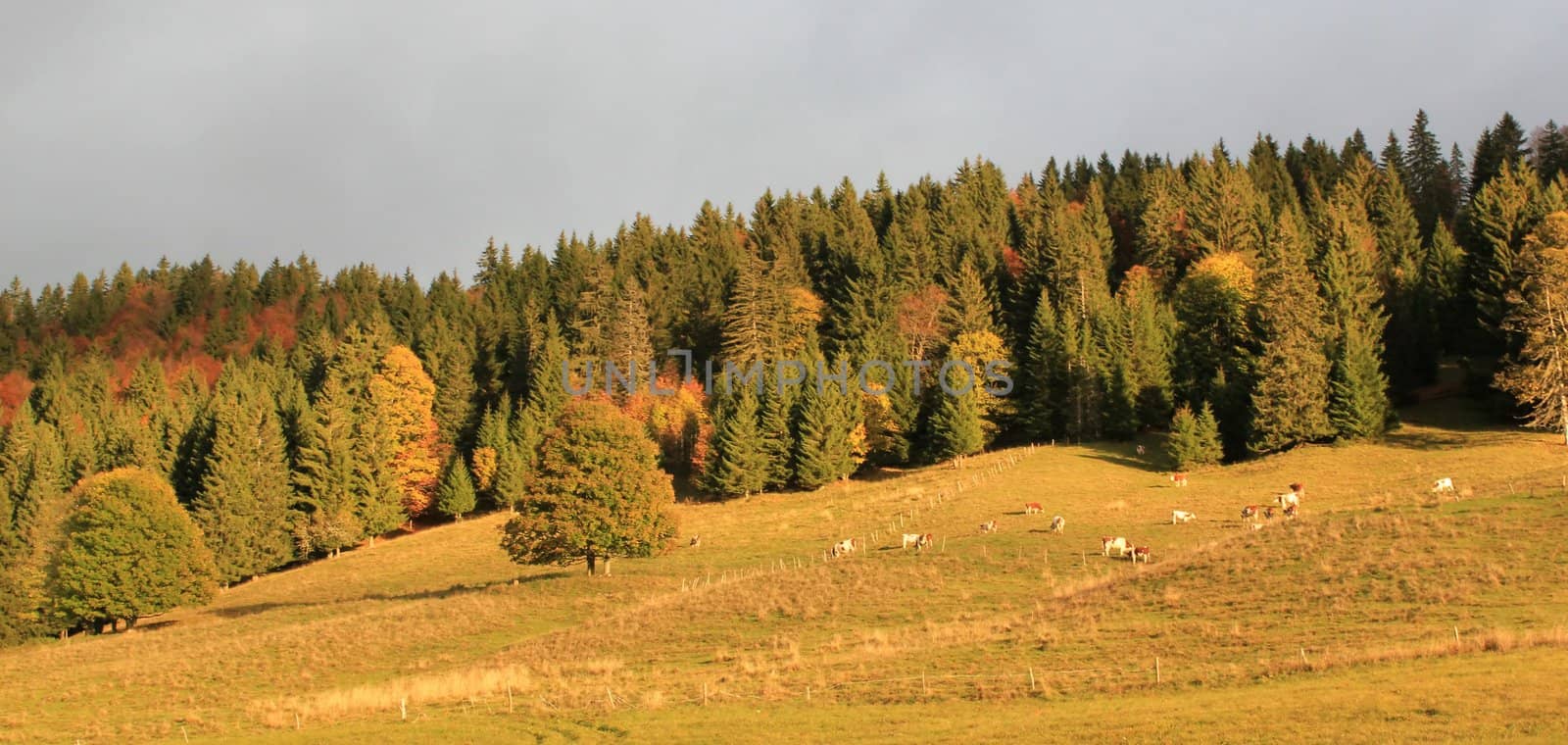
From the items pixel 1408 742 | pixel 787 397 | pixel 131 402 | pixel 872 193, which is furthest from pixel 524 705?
pixel 872 193

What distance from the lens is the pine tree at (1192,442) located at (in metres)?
72.2

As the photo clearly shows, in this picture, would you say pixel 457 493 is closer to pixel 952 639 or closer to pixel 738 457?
pixel 738 457

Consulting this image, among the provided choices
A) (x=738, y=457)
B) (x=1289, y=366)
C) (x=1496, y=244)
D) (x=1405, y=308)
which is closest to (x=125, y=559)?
(x=738, y=457)

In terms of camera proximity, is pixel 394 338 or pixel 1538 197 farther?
pixel 394 338

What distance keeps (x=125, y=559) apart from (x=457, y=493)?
29.2 m

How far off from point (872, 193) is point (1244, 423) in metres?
87.0

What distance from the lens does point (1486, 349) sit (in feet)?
262

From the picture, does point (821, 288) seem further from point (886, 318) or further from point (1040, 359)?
point (1040, 359)

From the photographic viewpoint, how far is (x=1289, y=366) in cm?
7219

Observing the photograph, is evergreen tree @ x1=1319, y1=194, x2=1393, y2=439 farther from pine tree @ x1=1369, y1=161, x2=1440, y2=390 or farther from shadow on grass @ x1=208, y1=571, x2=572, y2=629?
shadow on grass @ x1=208, y1=571, x2=572, y2=629

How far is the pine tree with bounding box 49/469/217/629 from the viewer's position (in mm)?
58781

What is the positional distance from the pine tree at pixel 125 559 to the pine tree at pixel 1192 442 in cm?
6042

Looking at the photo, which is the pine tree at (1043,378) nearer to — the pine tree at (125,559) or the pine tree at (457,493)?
the pine tree at (457,493)

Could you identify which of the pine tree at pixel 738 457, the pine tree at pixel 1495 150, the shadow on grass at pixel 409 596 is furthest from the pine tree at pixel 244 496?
the pine tree at pixel 1495 150
